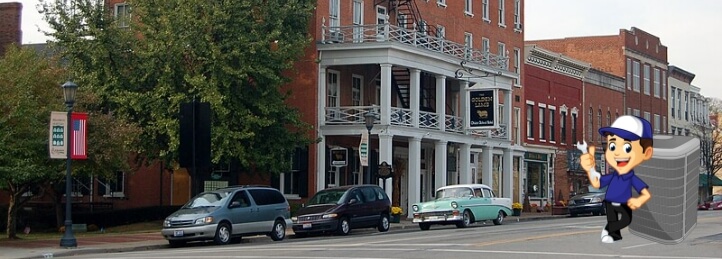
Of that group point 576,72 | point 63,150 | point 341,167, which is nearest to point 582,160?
point 63,150

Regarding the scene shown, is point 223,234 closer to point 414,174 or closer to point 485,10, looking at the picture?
point 414,174

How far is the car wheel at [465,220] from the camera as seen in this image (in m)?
37.0

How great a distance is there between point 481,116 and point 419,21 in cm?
593

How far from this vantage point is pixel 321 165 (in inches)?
1748

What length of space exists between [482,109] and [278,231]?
61.9 ft

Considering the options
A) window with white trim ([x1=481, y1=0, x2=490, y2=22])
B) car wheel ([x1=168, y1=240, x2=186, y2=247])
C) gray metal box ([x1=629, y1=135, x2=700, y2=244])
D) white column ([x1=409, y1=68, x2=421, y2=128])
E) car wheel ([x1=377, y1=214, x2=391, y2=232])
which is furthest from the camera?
window with white trim ([x1=481, y1=0, x2=490, y2=22])

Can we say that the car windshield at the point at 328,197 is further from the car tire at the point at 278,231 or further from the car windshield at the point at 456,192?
the car windshield at the point at 456,192

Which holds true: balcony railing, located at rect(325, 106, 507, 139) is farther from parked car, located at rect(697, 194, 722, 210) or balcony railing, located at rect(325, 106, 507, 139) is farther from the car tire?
parked car, located at rect(697, 194, 722, 210)

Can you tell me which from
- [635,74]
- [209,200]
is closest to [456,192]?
[209,200]

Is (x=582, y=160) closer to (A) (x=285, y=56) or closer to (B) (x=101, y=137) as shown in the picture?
(B) (x=101, y=137)

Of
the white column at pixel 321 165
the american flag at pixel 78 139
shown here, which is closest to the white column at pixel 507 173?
the white column at pixel 321 165

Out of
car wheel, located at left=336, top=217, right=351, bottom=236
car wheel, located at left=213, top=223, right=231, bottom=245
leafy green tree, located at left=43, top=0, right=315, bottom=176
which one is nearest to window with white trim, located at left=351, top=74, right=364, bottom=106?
leafy green tree, located at left=43, top=0, right=315, bottom=176

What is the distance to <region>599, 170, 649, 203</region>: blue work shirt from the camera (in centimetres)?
417

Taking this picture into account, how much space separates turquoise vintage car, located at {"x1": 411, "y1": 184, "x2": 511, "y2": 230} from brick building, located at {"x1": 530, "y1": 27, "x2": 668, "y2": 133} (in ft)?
112
